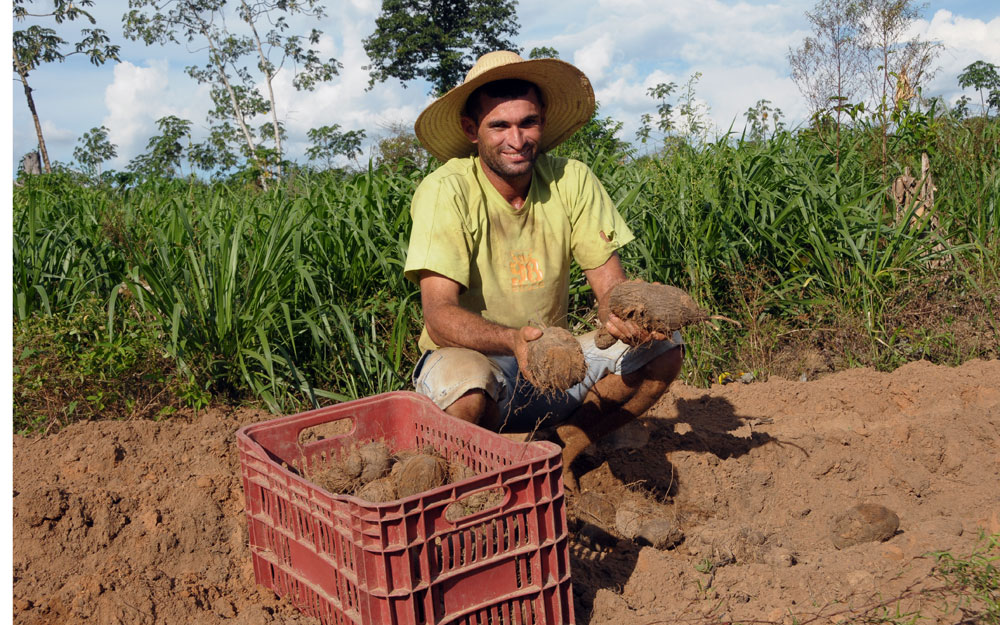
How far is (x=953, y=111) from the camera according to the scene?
5.93 meters

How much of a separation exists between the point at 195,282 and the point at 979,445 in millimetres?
3259

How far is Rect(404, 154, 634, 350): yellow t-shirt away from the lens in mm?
2543

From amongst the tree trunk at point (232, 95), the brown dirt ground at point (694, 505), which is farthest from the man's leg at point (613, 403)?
the tree trunk at point (232, 95)

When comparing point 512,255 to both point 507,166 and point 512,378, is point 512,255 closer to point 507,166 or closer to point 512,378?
point 507,166

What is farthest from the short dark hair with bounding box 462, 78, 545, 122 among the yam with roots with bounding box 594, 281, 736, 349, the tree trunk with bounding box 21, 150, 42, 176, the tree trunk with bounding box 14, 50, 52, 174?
the tree trunk with bounding box 14, 50, 52, 174

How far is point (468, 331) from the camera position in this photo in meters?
2.40

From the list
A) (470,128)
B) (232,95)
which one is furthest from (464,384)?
(232,95)

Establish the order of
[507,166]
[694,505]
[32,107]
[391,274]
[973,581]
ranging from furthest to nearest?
[32,107] → [391,274] → [694,505] → [507,166] → [973,581]

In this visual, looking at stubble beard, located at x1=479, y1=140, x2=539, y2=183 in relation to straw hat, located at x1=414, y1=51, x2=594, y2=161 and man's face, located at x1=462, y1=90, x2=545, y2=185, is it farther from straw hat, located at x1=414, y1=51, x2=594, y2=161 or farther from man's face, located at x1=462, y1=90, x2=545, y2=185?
straw hat, located at x1=414, y1=51, x2=594, y2=161

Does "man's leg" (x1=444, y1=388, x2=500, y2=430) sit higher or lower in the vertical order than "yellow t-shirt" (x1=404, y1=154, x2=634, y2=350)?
lower

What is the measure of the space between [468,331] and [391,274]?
4.50 ft

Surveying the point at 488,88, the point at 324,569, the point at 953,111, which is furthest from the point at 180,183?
the point at 953,111

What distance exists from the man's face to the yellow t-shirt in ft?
0.31

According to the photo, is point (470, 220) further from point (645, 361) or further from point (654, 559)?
point (654, 559)
